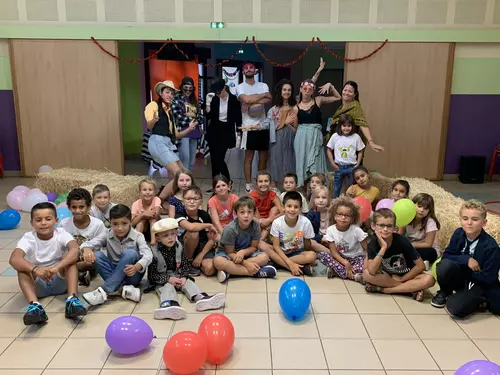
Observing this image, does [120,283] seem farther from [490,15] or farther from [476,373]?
[490,15]

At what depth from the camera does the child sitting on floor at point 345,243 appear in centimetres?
392

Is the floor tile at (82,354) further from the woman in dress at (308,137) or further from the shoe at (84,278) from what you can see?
the woman in dress at (308,137)

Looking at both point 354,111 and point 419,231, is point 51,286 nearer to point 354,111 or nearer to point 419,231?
point 419,231

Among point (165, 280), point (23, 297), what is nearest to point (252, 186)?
point (165, 280)

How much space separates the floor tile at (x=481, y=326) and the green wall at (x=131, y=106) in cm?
810

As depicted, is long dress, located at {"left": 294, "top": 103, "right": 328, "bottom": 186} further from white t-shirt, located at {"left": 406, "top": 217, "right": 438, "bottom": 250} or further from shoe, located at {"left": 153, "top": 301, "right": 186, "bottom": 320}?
shoe, located at {"left": 153, "top": 301, "right": 186, "bottom": 320}

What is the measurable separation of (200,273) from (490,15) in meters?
6.24

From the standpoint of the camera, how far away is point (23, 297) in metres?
3.58

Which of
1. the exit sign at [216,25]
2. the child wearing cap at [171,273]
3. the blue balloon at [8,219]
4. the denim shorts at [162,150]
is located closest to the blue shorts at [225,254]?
the child wearing cap at [171,273]

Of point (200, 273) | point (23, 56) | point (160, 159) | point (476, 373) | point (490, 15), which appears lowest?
point (200, 273)

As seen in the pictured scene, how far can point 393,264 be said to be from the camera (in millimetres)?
3584

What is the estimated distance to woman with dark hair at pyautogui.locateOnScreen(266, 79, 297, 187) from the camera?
20.2ft

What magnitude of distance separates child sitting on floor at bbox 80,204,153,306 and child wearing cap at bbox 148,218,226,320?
120 mm

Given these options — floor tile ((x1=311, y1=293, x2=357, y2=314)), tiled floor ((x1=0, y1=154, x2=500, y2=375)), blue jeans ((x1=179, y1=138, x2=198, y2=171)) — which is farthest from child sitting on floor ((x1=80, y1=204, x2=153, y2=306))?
blue jeans ((x1=179, y1=138, x2=198, y2=171))
